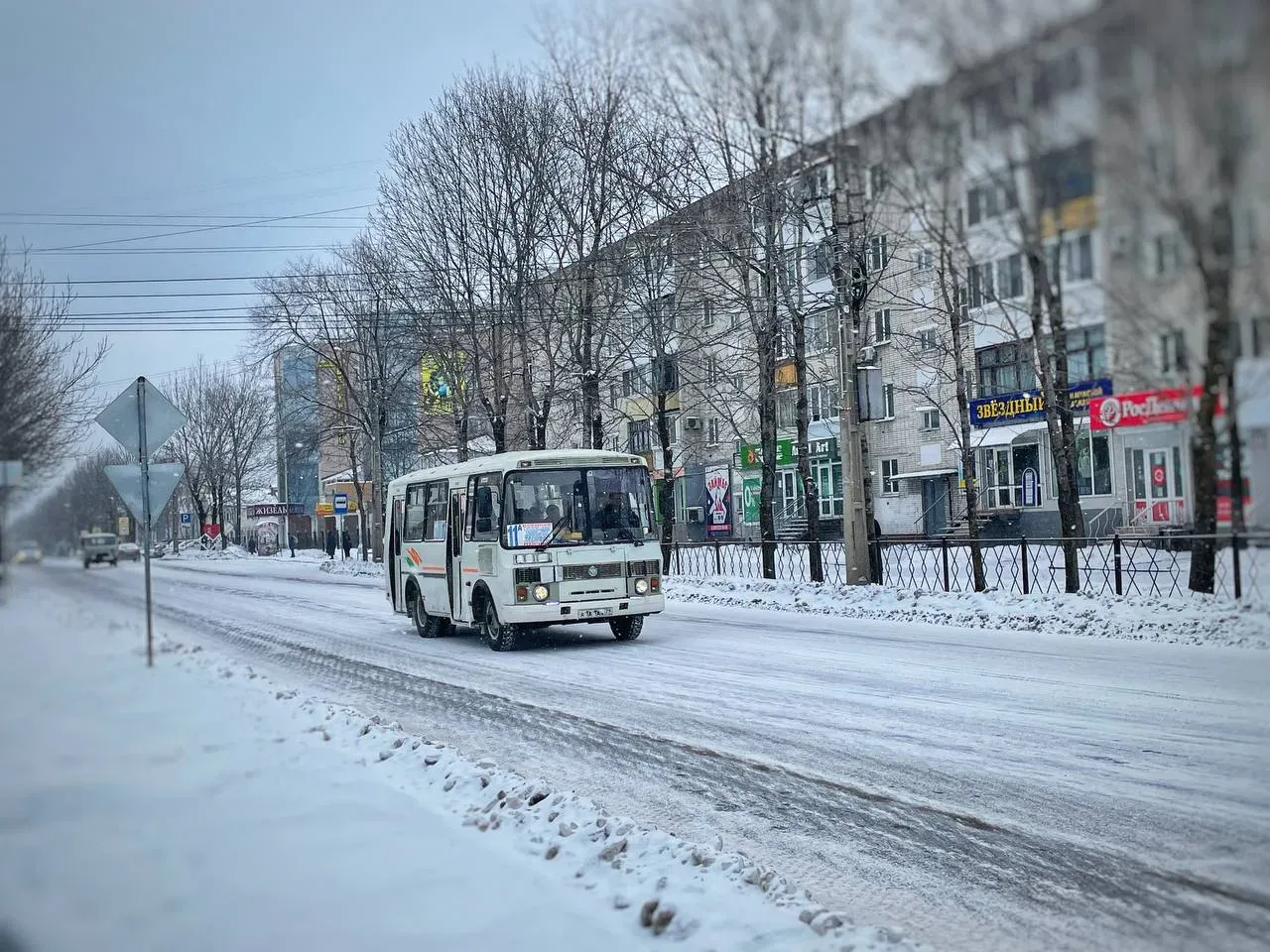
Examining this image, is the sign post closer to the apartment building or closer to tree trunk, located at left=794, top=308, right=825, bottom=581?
the apartment building

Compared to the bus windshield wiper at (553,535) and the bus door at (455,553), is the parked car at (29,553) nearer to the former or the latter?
the bus windshield wiper at (553,535)

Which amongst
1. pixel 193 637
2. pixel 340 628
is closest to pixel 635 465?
pixel 340 628

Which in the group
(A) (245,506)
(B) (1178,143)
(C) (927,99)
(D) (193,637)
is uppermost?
(C) (927,99)

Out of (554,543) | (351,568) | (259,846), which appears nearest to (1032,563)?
(554,543)

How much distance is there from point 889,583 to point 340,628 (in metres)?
10.7

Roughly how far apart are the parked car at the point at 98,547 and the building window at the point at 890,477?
27475 mm

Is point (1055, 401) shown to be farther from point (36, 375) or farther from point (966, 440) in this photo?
point (966, 440)

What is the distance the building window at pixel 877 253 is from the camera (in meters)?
3.59

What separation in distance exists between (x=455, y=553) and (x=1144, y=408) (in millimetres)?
15368

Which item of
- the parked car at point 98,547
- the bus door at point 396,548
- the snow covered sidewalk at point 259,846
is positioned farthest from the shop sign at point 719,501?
the parked car at point 98,547

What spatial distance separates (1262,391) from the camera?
2.06 metres

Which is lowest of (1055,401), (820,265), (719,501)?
(1055,401)

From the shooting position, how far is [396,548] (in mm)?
20594

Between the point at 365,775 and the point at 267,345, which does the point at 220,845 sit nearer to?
the point at 365,775
